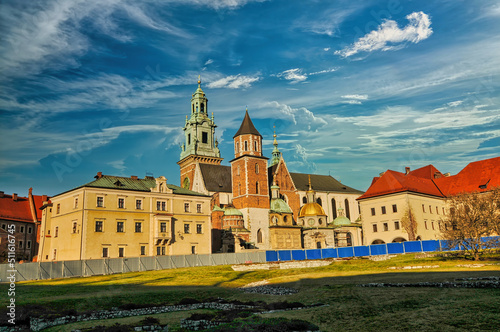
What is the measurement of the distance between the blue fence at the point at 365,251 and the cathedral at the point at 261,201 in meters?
14.6

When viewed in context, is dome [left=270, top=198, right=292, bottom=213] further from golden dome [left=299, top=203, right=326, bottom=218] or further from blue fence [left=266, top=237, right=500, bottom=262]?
blue fence [left=266, top=237, right=500, bottom=262]

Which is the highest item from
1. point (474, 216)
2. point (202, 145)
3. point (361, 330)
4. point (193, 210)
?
point (202, 145)

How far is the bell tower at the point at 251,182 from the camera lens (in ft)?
269

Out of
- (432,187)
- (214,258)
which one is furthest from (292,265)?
(432,187)

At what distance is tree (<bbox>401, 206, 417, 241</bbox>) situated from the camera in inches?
2615

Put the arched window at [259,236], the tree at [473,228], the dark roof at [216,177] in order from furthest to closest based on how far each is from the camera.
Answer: the dark roof at [216,177] < the arched window at [259,236] < the tree at [473,228]

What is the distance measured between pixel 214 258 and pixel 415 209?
Result: 114 ft

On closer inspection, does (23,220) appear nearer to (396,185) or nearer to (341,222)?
(341,222)

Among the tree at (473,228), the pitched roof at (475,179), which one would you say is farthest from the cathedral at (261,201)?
the tree at (473,228)

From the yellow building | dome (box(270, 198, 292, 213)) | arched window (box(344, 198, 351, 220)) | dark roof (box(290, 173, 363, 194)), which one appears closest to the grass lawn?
the yellow building

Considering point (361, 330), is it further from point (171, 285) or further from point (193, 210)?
point (193, 210)

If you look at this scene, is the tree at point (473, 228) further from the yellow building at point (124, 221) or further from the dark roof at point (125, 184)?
the dark roof at point (125, 184)

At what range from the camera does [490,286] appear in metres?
20.3

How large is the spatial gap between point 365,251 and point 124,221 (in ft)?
113
